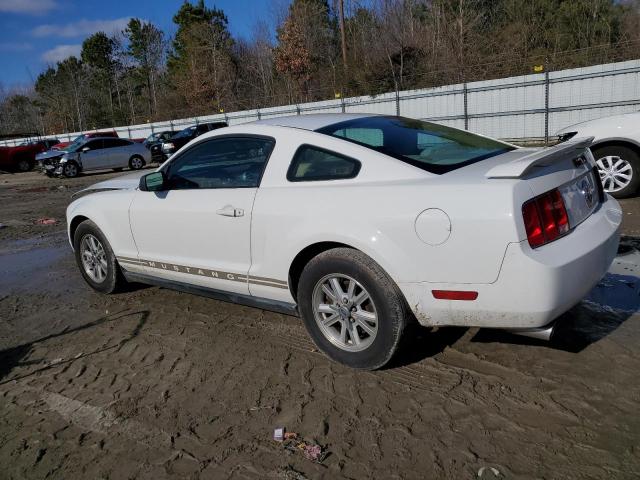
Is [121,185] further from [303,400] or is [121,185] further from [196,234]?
[303,400]

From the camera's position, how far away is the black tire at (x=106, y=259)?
4.91 metres

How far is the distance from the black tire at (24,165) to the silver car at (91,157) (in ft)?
19.7

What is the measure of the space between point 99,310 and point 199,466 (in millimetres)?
2685

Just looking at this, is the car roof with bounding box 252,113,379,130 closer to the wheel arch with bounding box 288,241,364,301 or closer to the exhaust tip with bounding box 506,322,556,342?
the wheel arch with bounding box 288,241,364,301

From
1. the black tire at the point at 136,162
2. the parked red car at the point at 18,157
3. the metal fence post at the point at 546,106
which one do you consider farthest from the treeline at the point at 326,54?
the parked red car at the point at 18,157

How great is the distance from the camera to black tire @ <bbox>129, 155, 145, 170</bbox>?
71.8 ft

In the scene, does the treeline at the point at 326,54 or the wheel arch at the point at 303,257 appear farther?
the treeline at the point at 326,54

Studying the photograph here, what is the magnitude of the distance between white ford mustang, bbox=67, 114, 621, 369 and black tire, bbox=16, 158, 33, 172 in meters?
25.4

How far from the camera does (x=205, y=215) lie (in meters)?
3.83

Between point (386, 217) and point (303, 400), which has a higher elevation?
point (386, 217)

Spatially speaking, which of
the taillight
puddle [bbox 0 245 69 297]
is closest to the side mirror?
puddle [bbox 0 245 69 297]

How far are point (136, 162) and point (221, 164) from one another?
1958cm

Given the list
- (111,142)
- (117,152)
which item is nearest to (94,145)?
(111,142)

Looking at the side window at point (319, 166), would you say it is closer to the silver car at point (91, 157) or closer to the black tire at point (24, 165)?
the silver car at point (91, 157)
